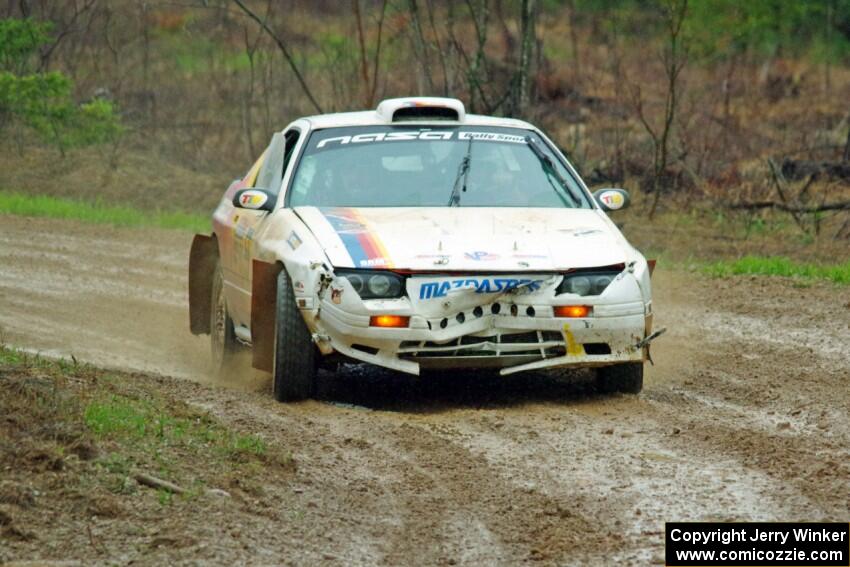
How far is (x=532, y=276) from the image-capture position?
7492 millimetres

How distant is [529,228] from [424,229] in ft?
1.83

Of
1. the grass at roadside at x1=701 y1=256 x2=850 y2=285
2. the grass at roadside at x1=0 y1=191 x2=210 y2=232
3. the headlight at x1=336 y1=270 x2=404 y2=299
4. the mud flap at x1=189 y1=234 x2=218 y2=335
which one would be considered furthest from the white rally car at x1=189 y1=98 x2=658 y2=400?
the grass at roadside at x1=0 y1=191 x2=210 y2=232

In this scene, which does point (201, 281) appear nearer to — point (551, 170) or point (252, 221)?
point (252, 221)

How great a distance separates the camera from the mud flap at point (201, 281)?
10.4 m

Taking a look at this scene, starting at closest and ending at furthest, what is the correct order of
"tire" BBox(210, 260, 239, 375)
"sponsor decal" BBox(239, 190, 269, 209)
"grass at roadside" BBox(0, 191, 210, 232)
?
"sponsor decal" BBox(239, 190, 269, 209)
"tire" BBox(210, 260, 239, 375)
"grass at roadside" BBox(0, 191, 210, 232)

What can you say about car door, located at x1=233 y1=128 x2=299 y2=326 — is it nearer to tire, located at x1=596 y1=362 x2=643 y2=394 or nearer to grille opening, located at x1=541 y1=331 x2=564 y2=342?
grille opening, located at x1=541 y1=331 x2=564 y2=342

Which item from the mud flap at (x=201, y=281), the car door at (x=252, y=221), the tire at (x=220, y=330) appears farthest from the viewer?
the mud flap at (x=201, y=281)

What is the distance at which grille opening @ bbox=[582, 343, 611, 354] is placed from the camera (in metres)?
7.70

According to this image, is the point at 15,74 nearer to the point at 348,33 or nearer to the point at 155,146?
the point at 155,146

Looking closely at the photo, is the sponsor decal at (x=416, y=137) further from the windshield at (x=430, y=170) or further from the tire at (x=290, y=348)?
the tire at (x=290, y=348)

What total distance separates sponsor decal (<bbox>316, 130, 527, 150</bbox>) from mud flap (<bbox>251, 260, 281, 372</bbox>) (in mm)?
1224

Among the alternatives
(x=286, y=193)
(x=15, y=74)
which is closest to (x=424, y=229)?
(x=286, y=193)

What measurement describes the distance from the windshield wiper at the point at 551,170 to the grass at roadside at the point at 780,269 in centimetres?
489

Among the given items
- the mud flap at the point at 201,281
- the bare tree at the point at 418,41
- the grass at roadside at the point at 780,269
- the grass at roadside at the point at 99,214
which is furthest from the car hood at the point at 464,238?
the grass at roadside at the point at 99,214
